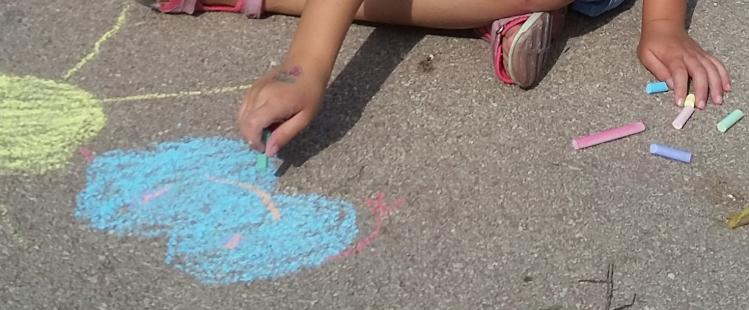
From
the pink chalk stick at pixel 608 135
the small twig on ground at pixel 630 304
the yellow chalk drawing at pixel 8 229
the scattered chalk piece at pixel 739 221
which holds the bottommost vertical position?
the small twig on ground at pixel 630 304

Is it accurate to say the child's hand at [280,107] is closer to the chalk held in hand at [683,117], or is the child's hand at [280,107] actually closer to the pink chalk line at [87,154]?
the pink chalk line at [87,154]

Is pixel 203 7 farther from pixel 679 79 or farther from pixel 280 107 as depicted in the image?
pixel 679 79

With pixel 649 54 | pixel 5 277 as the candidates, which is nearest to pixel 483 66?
pixel 649 54

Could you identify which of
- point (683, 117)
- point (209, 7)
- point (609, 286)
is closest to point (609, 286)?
point (609, 286)

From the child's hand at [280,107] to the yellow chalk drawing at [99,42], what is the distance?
37 centimetres

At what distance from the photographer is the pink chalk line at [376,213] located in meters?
1.30

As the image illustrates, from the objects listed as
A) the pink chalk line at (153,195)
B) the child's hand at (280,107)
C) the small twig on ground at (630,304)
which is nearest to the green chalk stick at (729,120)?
the small twig on ground at (630,304)

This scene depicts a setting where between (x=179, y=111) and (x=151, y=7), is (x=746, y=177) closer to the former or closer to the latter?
(x=179, y=111)

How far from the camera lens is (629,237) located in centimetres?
134

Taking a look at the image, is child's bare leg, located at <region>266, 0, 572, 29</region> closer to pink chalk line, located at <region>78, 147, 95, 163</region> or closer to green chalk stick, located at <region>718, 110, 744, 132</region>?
green chalk stick, located at <region>718, 110, 744, 132</region>

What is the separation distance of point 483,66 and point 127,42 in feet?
1.92

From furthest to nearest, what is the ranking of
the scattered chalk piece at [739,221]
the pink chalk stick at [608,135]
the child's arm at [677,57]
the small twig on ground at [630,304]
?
the child's arm at [677,57] → the pink chalk stick at [608,135] → the scattered chalk piece at [739,221] → the small twig on ground at [630,304]

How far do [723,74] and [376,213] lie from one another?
655mm

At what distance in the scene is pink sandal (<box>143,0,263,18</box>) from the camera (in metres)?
1.65
